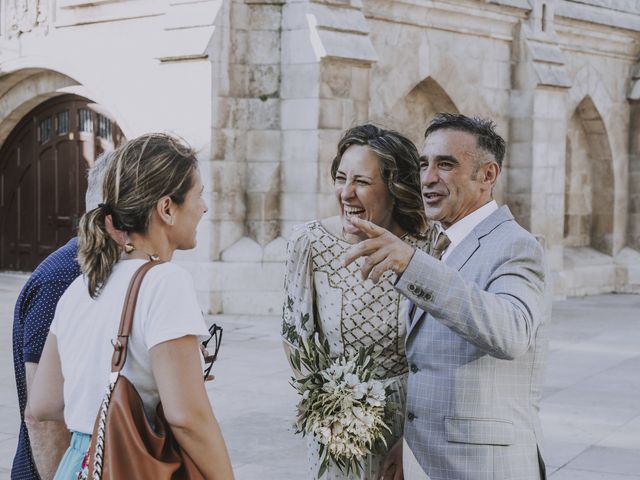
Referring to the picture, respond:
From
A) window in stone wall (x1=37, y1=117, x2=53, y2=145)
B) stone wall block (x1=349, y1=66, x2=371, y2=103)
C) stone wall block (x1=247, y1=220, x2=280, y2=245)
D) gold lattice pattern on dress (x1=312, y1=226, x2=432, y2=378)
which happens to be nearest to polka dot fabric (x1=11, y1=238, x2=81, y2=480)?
gold lattice pattern on dress (x1=312, y1=226, x2=432, y2=378)

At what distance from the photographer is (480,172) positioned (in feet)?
9.32

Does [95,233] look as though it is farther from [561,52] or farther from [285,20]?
[561,52]

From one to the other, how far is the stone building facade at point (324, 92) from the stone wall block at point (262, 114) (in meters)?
0.02

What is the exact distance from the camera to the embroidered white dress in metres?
3.24

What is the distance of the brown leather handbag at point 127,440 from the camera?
7.36 feet

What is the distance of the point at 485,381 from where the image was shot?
106 inches

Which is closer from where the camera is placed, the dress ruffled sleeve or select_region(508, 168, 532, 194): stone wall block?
the dress ruffled sleeve

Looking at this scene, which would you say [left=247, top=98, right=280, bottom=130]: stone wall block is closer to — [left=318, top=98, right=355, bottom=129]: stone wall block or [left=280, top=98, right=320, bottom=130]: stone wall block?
[left=280, top=98, right=320, bottom=130]: stone wall block

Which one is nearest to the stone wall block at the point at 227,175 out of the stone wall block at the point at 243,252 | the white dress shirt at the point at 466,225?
the stone wall block at the point at 243,252

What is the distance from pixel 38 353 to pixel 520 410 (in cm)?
137

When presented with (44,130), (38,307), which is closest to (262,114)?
(44,130)

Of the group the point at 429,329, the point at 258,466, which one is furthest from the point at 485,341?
the point at 258,466

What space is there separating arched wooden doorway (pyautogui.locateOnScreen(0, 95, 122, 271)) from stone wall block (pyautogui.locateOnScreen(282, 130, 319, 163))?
9.91 ft

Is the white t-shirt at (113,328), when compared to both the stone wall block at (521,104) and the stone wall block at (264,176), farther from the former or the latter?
the stone wall block at (521,104)
